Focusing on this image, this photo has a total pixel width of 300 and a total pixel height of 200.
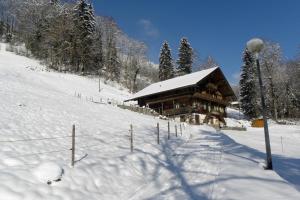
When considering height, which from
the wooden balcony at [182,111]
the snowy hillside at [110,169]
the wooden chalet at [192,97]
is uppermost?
the wooden chalet at [192,97]

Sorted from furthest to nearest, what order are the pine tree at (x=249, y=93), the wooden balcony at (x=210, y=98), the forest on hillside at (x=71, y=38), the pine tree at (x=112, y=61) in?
the pine tree at (x=112, y=61) → the forest on hillside at (x=71, y=38) → the pine tree at (x=249, y=93) → the wooden balcony at (x=210, y=98)

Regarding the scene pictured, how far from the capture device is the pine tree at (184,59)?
80250 mm

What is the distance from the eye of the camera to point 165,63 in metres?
79.9

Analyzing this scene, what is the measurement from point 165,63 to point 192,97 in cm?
3188

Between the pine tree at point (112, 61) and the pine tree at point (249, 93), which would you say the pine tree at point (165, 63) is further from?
the pine tree at point (249, 93)

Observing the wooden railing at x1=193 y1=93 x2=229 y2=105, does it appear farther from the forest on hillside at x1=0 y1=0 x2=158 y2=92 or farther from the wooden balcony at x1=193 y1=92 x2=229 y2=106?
the forest on hillside at x1=0 y1=0 x2=158 y2=92

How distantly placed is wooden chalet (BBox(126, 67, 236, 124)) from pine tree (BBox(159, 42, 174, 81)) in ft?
70.8

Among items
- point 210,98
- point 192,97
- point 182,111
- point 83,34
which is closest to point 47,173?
point 182,111

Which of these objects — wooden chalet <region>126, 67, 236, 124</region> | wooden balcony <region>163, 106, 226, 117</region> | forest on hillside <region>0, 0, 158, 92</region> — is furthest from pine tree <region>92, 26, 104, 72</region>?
wooden balcony <region>163, 106, 226, 117</region>

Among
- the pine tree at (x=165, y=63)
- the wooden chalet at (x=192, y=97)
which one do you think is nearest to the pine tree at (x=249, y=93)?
the wooden chalet at (x=192, y=97)

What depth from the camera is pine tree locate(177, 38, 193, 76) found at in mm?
80250

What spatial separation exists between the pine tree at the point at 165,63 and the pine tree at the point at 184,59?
7.15ft

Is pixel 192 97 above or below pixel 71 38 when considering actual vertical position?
below

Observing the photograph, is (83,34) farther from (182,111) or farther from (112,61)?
(182,111)
